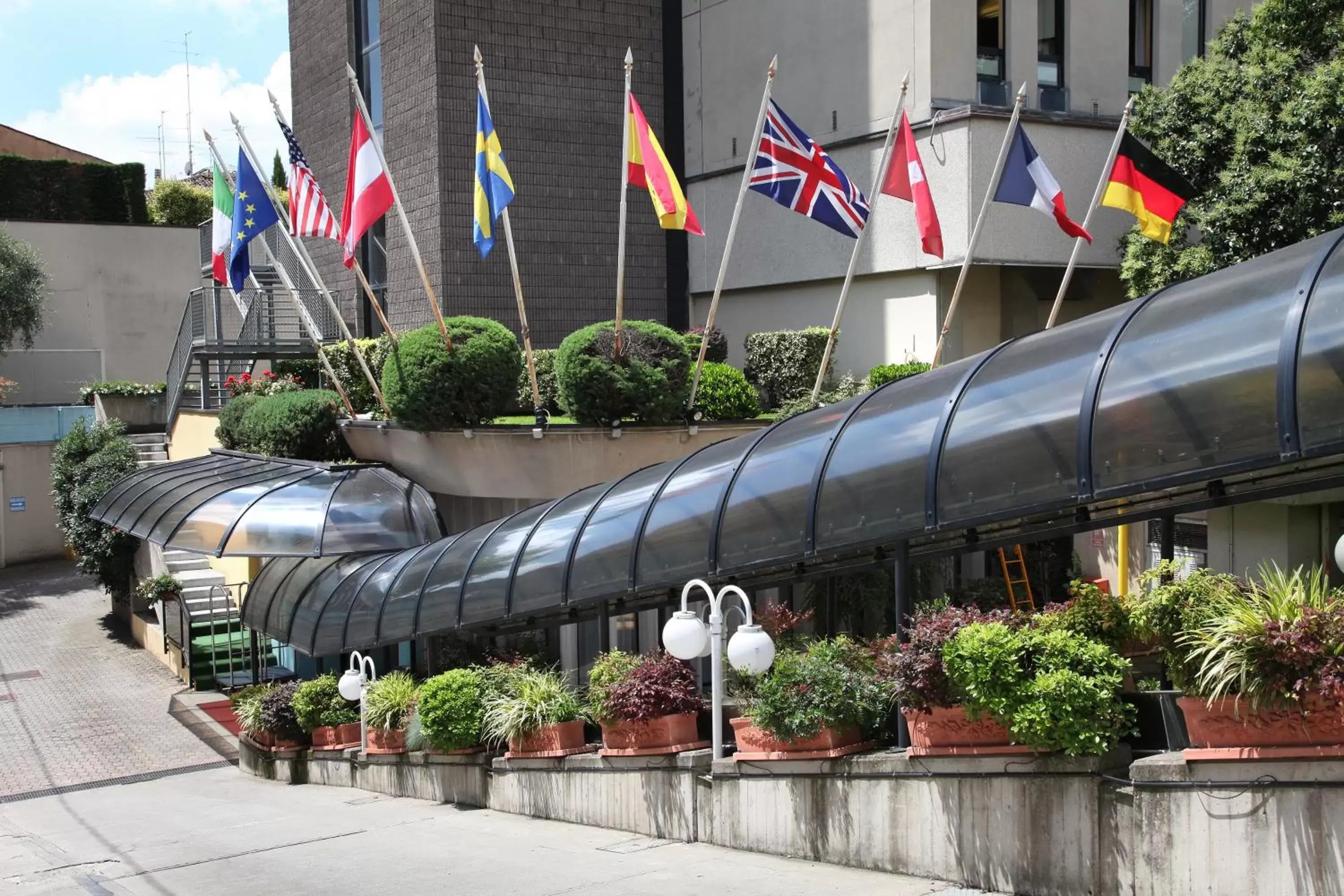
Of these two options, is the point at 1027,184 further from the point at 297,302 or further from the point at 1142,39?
the point at 297,302

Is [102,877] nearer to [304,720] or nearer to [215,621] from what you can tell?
[304,720]

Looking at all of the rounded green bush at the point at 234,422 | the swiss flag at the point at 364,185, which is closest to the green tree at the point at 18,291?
the rounded green bush at the point at 234,422

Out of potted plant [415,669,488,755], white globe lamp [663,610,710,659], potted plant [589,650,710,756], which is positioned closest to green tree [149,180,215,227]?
potted plant [415,669,488,755]

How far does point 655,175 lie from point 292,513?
814 centimetres

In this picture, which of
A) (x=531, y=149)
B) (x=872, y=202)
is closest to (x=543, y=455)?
(x=872, y=202)

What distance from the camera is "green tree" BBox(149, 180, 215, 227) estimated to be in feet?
173

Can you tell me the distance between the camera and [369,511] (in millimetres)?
19781

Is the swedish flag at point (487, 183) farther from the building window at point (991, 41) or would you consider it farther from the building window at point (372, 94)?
the building window at point (372, 94)

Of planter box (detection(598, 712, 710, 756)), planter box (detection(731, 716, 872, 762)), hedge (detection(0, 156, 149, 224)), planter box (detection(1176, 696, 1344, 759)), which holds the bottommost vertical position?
planter box (detection(598, 712, 710, 756))

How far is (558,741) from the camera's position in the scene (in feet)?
41.7

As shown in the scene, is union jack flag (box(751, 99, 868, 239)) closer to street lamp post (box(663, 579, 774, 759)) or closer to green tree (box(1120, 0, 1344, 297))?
green tree (box(1120, 0, 1344, 297))

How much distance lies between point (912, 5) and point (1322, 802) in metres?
16.1

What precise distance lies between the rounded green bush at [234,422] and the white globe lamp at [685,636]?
1735 cm

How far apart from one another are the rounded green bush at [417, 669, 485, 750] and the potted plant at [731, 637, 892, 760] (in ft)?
16.2
